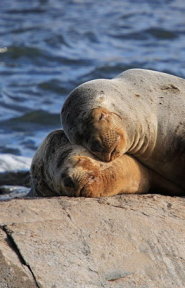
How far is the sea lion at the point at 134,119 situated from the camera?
14.2 feet

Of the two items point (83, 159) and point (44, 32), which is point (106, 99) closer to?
point (83, 159)

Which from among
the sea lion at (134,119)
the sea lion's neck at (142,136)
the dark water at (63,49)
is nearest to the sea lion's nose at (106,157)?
the sea lion at (134,119)

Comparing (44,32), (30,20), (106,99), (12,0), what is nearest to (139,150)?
(106,99)

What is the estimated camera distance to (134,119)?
14.9 ft

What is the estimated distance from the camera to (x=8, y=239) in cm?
364

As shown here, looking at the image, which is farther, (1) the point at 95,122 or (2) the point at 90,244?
(1) the point at 95,122

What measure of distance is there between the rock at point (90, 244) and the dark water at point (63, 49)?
3855 mm

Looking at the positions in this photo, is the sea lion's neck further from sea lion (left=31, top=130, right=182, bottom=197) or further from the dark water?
the dark water

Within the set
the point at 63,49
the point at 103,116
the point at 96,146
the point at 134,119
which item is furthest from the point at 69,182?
the point at 63,49

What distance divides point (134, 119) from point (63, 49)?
8849 mm

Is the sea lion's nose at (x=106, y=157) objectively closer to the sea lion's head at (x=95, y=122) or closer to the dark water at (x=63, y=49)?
the sea lion's head at (x=95, y=122)

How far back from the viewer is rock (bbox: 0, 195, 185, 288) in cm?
347

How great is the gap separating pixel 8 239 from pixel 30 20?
1224cm

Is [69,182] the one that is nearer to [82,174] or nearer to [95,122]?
[82,174]
